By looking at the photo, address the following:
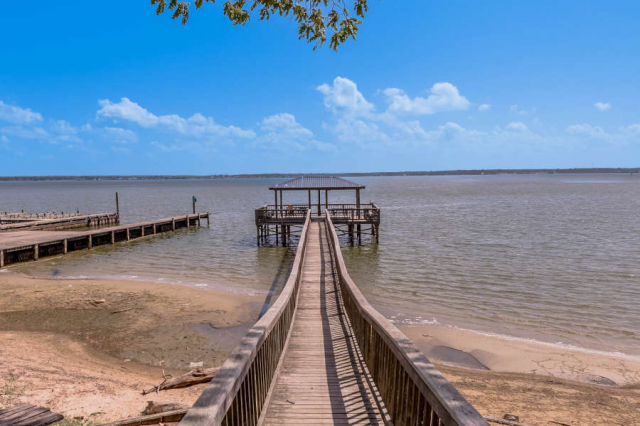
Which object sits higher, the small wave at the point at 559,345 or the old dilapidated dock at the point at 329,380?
the old dilapidated dock at the point at 329,380

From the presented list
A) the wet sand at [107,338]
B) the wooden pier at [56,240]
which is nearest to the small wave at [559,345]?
the wet sand at [107,338]

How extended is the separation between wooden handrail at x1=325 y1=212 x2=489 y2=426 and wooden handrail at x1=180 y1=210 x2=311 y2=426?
4.08 ft

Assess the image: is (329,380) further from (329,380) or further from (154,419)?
(154,419)

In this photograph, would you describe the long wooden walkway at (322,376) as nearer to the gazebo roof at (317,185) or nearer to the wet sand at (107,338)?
the wet sand at (107,338)

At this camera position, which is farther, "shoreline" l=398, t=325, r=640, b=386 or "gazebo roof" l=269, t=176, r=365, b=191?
"gazebo roof" l=269, t=176, r=365, b=191

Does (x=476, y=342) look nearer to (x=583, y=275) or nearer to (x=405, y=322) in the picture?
(x=405, y=322)

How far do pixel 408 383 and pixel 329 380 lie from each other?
2035 mm

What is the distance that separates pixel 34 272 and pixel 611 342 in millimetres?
24631

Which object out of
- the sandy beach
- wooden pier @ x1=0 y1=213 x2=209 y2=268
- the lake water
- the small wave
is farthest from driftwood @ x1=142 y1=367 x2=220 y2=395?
wooden pier @ x1=0 y1=213 x2=209 y2=268

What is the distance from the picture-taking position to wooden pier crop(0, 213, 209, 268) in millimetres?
22734

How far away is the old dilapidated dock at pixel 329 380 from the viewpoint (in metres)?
2.71

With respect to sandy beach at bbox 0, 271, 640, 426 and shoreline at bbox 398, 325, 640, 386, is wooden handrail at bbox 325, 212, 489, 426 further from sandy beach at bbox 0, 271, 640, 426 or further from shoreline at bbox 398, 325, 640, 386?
shoreline at bbox 398, 325, 640, 386

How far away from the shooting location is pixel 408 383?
3.34 metres

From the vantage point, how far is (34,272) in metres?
20.5
